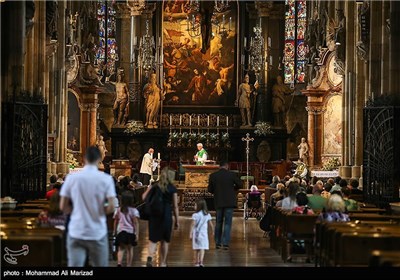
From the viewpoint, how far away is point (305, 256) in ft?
70.3

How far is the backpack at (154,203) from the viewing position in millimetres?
18156

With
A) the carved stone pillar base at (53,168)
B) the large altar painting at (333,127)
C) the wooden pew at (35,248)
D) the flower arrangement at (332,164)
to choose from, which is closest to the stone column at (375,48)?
the flower arrangement at (332,164)

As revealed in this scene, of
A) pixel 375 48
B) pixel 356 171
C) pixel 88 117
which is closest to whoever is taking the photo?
pixel 375 48

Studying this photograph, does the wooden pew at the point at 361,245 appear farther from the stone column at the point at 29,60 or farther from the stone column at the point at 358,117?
the stone column at the point at 358,117

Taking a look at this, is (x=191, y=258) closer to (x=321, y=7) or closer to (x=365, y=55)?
(x=365, y=55)

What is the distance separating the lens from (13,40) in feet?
89.0

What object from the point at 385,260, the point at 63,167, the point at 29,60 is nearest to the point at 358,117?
the point at 63,167

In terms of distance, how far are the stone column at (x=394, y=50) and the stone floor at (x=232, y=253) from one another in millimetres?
5413

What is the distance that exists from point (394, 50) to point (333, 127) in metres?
17.0

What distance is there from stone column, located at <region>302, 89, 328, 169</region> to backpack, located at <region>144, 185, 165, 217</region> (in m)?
29.1

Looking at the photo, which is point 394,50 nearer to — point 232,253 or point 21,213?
point 232,253

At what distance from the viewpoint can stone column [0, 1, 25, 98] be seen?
1069 inches

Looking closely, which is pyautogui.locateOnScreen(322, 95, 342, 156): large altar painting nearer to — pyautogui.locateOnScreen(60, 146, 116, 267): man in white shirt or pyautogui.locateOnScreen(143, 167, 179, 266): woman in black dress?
pyautogui.locateOnScreen(143, 167, 179, 266): woman in black dress

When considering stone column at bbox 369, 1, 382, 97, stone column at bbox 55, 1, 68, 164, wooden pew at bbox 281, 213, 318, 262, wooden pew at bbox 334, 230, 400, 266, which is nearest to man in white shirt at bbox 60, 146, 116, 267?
wooden pew at bbox 334, 230, 400, 266
